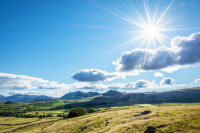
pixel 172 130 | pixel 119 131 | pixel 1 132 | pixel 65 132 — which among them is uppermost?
pixel 172 130

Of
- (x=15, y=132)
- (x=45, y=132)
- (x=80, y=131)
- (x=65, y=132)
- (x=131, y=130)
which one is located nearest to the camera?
(x=131, y=130)

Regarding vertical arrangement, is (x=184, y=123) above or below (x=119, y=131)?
above

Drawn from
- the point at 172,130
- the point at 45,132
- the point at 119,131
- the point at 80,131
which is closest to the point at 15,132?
the point at 45,132

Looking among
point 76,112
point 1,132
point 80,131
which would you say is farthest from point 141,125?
point 1,132

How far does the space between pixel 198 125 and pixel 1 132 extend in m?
123

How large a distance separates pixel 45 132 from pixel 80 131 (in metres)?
26.8

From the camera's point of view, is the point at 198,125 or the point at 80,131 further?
the point at 80,131

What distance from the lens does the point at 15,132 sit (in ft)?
282

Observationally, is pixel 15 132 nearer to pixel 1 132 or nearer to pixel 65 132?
pixel 1 132

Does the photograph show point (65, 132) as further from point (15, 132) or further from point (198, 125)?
point (198, 125)

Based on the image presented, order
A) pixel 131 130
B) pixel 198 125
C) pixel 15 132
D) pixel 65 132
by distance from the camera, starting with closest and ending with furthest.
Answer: pixel 198 125 < pixel 131 130 < pixel 65 132 < pixel 15 132

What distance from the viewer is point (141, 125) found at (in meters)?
41.2

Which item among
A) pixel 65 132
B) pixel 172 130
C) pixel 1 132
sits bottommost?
pixel 1 132

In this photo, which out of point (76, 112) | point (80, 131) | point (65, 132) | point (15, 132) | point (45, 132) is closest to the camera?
point (80, 131)
